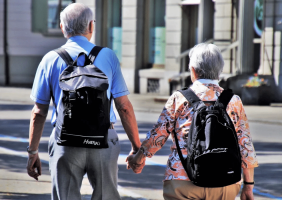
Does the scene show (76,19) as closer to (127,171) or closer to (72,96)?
(72,96)

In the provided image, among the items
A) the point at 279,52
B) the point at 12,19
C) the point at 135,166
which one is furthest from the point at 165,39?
the point at 135,166

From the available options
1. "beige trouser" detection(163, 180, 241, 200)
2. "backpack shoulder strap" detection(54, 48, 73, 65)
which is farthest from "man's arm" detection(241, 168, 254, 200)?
"backpack shoulder strap" detection(54, 48, 73, 65)

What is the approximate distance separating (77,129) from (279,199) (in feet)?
11.5

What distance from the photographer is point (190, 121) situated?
3.51 metres

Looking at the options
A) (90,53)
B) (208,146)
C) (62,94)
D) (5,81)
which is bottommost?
(5,81)

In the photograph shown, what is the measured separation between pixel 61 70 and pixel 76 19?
0.33 metres

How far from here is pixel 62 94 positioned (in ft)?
11.7

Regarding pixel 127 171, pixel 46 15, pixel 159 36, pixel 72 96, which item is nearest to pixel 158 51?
pixel 159 36

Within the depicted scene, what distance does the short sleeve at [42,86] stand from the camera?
371cm

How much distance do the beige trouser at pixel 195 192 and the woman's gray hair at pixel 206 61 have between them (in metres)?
0.66

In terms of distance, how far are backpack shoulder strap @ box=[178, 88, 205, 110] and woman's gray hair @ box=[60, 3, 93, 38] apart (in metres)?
0.75

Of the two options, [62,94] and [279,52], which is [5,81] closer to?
[279,52]

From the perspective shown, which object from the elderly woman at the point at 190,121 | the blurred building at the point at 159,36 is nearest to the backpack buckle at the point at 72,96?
the elderly woman at the point at 190,121

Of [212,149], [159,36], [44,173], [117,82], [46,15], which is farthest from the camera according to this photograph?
[46,15]
